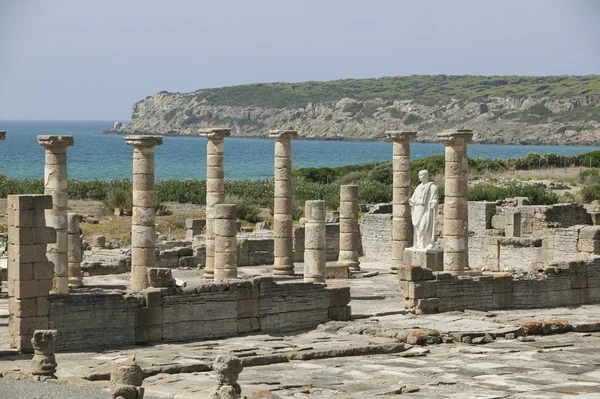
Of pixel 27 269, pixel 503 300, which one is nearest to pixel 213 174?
pixel 503 300

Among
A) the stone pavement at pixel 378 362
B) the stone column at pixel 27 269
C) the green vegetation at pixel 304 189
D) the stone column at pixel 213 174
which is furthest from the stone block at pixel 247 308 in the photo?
the green vegetation at pixel 304 189

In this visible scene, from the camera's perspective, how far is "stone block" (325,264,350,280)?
105 ft

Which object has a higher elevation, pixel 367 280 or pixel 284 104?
pixel 284 104

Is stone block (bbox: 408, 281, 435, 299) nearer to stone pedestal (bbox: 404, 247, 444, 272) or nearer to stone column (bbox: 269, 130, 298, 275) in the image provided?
stone pedestal (bbox: 404, 247, 444, 272)

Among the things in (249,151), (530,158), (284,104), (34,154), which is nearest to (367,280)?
(530,158)

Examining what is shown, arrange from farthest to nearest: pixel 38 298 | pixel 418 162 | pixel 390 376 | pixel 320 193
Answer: pixel 418 162 → pixel 320 193 → pixel 38 298 → pixel 390 376

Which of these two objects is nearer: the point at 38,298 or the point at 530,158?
the point at 38,298

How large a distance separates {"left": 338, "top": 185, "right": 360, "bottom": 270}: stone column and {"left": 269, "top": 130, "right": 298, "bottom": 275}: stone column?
164 centimetres

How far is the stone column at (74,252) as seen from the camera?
28.8 m

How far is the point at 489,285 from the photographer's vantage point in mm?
27750

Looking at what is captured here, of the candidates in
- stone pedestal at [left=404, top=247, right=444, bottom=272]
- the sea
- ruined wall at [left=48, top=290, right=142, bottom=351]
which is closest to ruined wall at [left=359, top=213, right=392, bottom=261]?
stone pedestal at [left=404, top=247, right=444, bottom=272]

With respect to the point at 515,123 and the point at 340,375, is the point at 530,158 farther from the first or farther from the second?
the point at 515,123

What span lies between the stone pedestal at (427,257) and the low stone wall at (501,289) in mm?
2018

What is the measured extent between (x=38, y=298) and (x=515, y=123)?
449 ft
